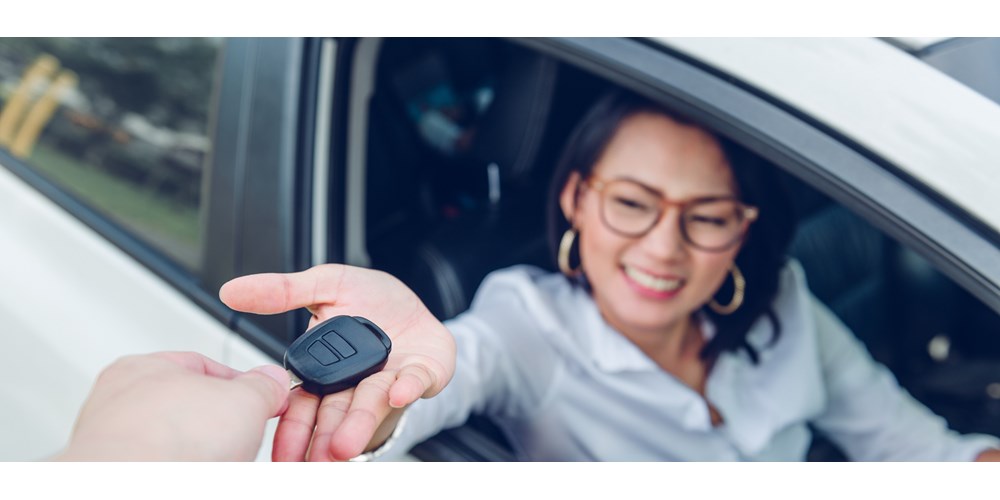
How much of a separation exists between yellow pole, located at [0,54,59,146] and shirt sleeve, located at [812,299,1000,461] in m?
1.73

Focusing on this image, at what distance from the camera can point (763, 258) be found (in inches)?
70.2

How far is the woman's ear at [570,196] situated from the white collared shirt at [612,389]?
0.14 metres

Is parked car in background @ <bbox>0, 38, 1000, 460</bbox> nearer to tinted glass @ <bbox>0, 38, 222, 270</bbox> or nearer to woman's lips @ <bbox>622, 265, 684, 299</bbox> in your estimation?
tinted glass @ <bbox>0, 38, 222, 270</bbox>

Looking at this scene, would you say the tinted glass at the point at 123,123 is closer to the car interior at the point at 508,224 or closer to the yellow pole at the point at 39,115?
the yellow pole at the point at 39,115

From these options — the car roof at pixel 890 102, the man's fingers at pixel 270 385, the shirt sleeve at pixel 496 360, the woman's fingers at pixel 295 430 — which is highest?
the car roof at pixel 890 102

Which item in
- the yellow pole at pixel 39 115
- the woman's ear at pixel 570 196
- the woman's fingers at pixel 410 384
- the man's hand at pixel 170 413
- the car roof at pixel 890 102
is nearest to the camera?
the man's hand at pixel 170 413

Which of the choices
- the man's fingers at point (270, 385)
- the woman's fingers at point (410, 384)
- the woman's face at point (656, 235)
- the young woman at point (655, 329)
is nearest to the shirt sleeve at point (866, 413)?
the young woman at point (655, 329)

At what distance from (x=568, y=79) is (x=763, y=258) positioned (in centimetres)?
54

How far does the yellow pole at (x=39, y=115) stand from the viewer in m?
1.79

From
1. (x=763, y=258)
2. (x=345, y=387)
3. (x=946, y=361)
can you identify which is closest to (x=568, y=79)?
(x=763, y=258)

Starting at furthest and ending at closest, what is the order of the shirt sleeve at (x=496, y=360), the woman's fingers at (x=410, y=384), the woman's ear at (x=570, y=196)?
1. the woman's ear at (x=570, y=196)
2. the shirt sleeve at (x=496, y=360)
3. the woman's fingers at (x=410, y=384)

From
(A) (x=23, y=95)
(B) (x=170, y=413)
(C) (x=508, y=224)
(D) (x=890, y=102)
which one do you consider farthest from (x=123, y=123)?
(D) (x=890, y=102)

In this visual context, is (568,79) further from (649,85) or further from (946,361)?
(946,361)

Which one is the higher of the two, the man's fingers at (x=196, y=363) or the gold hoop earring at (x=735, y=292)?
the man's fingers at (x=196, y=363)
